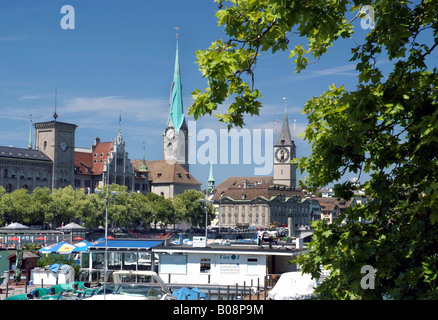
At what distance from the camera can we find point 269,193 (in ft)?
610

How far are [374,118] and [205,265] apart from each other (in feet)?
99.7

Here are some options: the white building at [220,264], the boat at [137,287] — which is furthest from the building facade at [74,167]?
the boat at [137,287]

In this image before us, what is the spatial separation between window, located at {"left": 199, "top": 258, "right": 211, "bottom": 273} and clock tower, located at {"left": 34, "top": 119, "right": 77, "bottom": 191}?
11551 centimetres

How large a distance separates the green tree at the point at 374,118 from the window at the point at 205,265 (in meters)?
28.8

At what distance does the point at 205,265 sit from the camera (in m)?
38.2

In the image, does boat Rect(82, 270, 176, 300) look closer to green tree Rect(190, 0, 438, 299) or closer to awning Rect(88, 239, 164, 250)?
awning Rect(88, 239, 164, 250)

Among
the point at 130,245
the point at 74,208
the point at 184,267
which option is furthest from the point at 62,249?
the point at 74,208

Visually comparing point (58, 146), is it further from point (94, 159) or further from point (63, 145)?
point (94, 159)

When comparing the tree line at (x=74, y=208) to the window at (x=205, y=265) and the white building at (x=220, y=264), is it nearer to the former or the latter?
the white building at (x=220, y=264)
